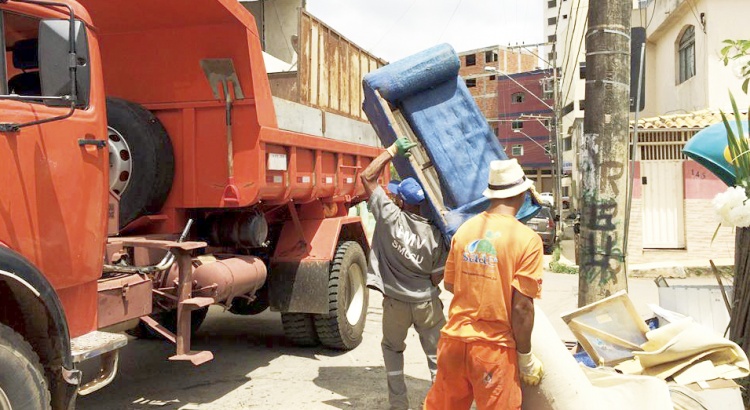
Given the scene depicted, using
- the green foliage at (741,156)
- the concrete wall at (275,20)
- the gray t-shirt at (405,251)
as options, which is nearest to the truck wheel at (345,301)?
the gray t-shirt at (405,251)

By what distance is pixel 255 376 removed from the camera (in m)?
5.66

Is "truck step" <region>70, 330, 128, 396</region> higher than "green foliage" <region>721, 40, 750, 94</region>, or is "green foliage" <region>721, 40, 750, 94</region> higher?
"green foliage" <region>721, 40, 750, 94</region>

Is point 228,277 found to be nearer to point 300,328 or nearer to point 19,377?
point 300,328

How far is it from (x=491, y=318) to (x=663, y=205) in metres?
11.7

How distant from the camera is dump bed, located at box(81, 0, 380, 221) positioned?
4938 mm

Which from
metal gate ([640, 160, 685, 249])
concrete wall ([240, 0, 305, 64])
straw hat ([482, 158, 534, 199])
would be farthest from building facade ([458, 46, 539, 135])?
straw hat ([482, 158, 534, 199])

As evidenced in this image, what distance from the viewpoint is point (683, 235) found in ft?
43.5

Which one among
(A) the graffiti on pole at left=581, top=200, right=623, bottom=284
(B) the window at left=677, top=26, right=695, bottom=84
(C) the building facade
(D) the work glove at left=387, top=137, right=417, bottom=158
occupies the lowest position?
(A) the graffiti on pole at left=581, top=200, right=623, bottom=284

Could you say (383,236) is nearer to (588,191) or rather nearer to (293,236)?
(588,191)

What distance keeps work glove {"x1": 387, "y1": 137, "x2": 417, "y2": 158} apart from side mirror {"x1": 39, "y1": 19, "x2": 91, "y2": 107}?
2.08 meters

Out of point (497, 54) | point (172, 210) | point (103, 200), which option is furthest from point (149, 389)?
point (497, 54)

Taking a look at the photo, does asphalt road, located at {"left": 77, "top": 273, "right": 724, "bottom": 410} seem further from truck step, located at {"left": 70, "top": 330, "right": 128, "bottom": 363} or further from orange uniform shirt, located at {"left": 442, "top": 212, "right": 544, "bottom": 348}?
orange uniform shirt, located at {"left": 442, "top": 212, "right": 544, "bottom": 348}

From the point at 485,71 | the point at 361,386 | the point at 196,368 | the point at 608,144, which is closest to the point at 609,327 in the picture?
the point at 608,144

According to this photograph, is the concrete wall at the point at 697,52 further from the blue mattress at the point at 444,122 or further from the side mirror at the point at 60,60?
the side mirror at the point at 60,60
